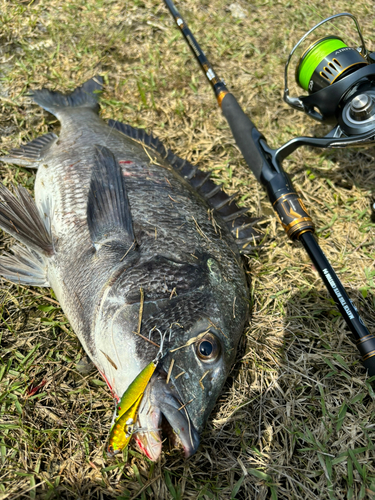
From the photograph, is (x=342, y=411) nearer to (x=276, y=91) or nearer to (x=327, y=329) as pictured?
(x=327, y=329)

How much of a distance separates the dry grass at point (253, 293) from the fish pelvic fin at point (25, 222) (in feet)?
1.69

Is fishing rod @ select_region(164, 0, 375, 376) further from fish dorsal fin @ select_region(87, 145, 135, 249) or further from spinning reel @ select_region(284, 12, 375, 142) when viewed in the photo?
fish dorsal fin @ select_region(87, 145, 135, 249)

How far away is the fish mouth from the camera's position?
5.68ft

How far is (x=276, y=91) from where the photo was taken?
4094 mm

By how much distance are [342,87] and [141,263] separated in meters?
1.92

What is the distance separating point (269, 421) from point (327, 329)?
2.76 ft

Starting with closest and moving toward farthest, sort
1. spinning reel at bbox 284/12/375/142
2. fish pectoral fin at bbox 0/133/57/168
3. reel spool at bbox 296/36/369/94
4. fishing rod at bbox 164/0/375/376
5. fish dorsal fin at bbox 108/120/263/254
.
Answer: fishing rod at bbox 164/0/375/376 → spinning reel at bbox 284/12/375/142 → reel spool at bbox 296/36/369/94 → fish dorsal fin at bbox 108/120/263/254 → fish pectoral fin at bbox 0/133/57/168

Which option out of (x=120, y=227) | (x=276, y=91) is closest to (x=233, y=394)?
(x=120, y=227)

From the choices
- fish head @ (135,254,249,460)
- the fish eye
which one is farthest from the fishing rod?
the fish eye

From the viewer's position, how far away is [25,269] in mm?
2693

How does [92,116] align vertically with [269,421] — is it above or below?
above

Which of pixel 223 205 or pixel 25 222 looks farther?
pixel 223 205

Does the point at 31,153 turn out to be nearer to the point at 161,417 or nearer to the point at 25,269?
the point at 25,269

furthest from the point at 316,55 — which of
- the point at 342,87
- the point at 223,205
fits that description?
the point at 223,205
